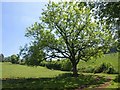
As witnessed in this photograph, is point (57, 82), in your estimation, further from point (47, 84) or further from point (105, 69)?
point (105, 69)

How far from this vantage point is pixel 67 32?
2071 inches

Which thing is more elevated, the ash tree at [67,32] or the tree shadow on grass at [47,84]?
the ash tree at [67,32]

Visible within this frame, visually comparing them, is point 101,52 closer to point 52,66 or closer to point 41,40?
point 41,40

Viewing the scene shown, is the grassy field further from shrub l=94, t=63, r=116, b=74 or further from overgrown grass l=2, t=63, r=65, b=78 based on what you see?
shrub l=94, t=63, r=116, b=74

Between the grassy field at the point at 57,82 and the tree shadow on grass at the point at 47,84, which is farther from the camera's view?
the grassy field at the point at 57,82

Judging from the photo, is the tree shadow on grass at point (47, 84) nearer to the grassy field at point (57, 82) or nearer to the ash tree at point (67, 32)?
the grassy field at point (57, 82)

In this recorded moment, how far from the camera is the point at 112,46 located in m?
55.4

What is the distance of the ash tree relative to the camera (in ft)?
171

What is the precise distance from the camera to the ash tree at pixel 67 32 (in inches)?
2051

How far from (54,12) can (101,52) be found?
12145mm

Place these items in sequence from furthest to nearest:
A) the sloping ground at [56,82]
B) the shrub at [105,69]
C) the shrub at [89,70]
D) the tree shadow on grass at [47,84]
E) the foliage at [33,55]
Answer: the shrub at [89,70]
the shrub at [105,69]
the foliage at [33,55]
the sloping ground at [56,82]
the tree shadow on grass at [47,84]

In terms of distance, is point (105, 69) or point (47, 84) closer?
point (47, 84)

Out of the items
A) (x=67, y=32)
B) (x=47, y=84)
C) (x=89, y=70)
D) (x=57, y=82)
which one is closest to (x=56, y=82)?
(x=57, y=82)

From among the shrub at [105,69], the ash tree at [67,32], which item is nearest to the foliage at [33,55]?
the ash tree at [67,32]
